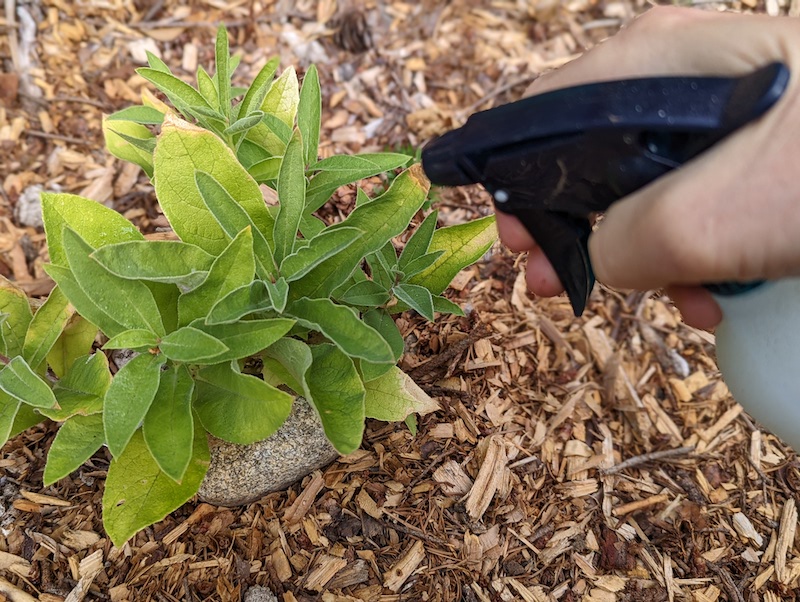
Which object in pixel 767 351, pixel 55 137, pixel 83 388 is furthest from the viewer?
pixel 55 137

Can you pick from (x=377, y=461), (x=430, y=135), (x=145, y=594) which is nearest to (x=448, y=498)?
(x=377, y=461)

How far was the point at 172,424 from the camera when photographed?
48.1 inches

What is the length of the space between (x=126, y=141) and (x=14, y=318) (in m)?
0.56

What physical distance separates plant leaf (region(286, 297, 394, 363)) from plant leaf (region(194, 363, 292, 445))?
0.45 ft

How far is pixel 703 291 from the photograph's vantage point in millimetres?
1299

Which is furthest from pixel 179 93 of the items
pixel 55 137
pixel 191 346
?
pixel 55 137

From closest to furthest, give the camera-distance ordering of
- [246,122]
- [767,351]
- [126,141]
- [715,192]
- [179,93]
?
1. [715,192]
2. [767,351]
3. [246,122]
4. [179,93]
5. [126,141]

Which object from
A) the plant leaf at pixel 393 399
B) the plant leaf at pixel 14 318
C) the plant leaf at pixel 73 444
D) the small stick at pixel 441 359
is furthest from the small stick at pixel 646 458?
the plant leaf at pixel 14 318

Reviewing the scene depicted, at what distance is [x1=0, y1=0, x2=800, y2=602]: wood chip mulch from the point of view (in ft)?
5.09

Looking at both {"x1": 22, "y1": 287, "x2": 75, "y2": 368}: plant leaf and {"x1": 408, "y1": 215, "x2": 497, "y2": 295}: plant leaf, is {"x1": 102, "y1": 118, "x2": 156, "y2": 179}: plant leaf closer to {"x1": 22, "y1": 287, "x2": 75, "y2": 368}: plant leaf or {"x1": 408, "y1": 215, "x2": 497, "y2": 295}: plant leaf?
{"x1": 22, "y1": 287, "x2": 75, "y2": 368}: plant leaf

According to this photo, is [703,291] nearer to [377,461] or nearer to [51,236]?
[377,461]

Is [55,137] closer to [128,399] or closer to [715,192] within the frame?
[128,399]

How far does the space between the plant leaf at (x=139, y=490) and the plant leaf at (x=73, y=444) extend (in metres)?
0.06

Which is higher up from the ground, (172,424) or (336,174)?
(336,174)
